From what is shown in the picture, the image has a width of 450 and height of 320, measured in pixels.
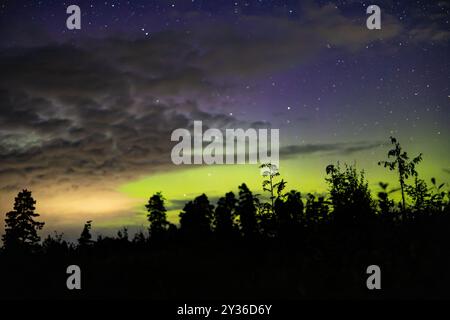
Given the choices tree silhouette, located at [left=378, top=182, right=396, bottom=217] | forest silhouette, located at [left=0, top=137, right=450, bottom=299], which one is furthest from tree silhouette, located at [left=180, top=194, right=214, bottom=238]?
tree silhouette, located at [left=378, top=182, right=396, bottom=217]

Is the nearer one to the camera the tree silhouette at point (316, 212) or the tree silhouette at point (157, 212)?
the tree silhouette at point (316, 212)

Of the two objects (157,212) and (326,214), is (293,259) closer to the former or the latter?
(326,214)

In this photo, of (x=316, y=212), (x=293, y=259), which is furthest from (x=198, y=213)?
(x=293, y=259)

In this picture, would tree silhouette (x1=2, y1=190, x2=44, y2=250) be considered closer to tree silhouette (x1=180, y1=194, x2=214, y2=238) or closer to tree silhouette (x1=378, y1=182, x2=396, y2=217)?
tree silhouette (x1=180, y1=194, x2=214, y2=238)

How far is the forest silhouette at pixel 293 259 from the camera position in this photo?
8344mm

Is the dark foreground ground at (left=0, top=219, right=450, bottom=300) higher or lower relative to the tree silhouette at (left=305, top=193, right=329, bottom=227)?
lower

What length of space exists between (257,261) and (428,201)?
511 centimetres

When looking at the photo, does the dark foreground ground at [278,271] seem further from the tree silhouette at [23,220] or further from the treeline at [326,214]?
the tree silhouette at [23,220]

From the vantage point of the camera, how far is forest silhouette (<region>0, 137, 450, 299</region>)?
8.34 metres

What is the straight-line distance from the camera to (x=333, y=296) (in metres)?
8.08

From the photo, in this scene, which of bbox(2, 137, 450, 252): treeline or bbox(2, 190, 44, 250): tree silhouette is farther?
bbox(2, 190, 44, 250): tree silhouette

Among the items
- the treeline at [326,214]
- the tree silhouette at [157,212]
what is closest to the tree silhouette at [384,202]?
the treeline at [326,214]

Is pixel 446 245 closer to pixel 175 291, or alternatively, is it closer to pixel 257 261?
pixel 257 261
